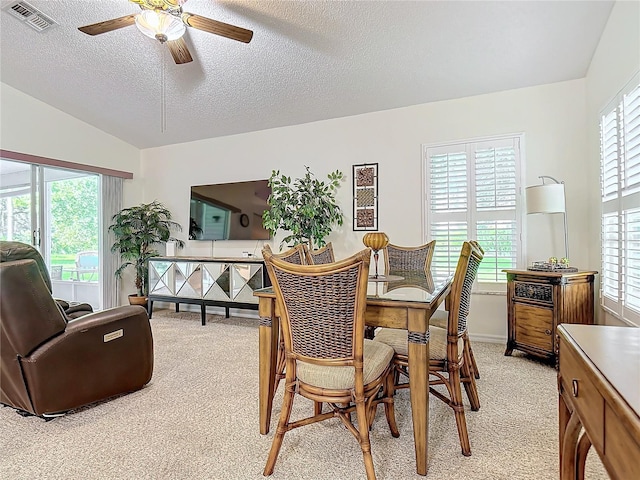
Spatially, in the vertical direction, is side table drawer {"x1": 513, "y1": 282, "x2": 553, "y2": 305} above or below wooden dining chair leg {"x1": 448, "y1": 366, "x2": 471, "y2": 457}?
above

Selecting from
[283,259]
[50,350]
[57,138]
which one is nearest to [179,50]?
[283,259]

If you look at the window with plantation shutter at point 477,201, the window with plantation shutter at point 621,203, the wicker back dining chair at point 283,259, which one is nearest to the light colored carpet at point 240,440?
the wicker back dining chair at point 283,259

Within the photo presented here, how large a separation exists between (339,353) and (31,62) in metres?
4.64

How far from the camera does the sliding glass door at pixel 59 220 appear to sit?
179 inches

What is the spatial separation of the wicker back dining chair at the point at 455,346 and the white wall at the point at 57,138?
4.94 meters

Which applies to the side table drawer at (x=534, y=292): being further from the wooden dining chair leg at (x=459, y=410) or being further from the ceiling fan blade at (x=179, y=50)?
the ceiling fan blade at (x=179, y=50)

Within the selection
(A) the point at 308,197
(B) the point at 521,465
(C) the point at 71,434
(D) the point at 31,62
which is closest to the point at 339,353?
(B) the point at 521,465

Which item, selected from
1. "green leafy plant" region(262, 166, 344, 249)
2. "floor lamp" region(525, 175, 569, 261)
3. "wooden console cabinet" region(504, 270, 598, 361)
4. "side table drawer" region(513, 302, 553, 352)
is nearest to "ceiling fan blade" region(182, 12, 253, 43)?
"green leafy plant" region(262, 166, 344, 249)

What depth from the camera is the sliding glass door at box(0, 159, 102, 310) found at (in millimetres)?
4535

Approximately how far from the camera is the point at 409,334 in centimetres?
168

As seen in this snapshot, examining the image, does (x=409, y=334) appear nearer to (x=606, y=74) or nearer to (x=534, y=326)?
(x=534, y=326)

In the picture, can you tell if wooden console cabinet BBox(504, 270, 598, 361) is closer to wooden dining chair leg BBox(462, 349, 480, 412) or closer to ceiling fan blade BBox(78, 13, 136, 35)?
wooden dining chair leg BBox(462, 349, 480, 412)

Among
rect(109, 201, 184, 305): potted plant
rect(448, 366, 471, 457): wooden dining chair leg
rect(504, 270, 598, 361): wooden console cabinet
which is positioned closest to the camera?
rect(448, 366, 471, 457): wooden dining chair leg

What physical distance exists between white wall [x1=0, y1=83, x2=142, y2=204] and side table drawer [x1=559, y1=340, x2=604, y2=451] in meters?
5.63
